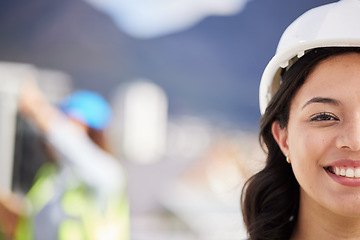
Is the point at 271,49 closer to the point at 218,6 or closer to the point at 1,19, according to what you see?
the point at 218,6

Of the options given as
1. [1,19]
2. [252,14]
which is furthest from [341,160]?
[1,19]

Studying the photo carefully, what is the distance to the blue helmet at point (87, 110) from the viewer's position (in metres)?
4.00

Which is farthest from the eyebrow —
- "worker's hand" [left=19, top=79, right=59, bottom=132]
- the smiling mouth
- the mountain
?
the mountain

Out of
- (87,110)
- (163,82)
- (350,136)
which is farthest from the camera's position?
(163,82)

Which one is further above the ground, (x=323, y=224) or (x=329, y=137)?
(x=329, y=137)

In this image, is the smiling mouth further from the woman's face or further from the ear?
the ear

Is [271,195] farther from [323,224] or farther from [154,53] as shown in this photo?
[154,53]

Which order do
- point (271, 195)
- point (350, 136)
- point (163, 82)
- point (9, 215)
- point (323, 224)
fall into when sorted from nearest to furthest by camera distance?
point (350, 136) → point (323, 224) → point (271, 195) → point (9, 215) → point (163, 82)

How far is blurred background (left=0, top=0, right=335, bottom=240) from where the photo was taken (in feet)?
17.1

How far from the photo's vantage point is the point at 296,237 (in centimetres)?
186

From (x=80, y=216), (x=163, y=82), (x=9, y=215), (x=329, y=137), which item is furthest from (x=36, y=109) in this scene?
(x=329, y=137)

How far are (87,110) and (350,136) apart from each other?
2.92 m

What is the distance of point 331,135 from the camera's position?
4.95ft

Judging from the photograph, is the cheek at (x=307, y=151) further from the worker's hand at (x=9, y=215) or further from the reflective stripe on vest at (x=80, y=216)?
the worker's hand at (x=9, y=215)
